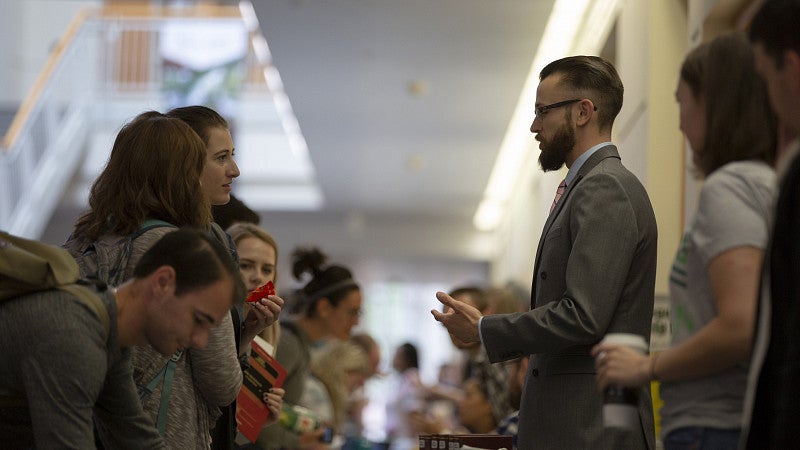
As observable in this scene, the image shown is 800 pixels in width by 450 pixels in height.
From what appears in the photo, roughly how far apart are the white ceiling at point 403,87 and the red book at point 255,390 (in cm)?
384

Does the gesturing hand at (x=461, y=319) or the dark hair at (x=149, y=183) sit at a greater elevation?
the dark hair at (x=149, y=183)

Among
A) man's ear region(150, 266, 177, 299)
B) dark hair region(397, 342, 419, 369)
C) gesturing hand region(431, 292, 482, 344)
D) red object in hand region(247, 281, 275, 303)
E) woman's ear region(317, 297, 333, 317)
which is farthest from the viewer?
dark hair region(397, 342, 419, 369)

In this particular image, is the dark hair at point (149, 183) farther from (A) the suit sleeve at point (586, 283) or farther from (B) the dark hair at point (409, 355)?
(B) the dark hair at point (409, 355)

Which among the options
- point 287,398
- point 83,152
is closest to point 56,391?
point 287,398

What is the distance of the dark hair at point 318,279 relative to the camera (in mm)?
5180

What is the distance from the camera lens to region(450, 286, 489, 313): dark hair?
5.73 meters

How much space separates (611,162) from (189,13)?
43.7ft

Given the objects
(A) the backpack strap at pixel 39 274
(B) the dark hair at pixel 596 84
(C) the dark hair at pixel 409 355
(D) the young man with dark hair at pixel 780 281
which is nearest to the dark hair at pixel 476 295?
(B) the dark hair at pixel 596 84

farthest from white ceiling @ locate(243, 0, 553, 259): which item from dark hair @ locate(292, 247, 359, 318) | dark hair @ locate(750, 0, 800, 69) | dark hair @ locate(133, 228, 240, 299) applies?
dark hair @ locate(750, 0, 800, 69)

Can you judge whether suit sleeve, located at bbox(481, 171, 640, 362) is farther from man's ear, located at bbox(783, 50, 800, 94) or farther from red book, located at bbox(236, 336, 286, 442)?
red book, located at bbox(236, 336, 286, 442)

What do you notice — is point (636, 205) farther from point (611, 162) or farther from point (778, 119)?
point (778, 119)

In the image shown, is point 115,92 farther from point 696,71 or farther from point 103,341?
point 696,71

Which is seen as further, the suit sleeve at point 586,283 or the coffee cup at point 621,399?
the suit sleeve at point 586,283

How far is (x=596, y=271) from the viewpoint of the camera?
2561 mm
